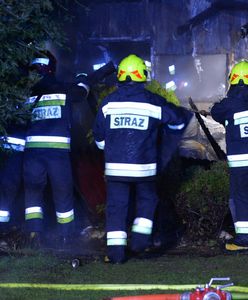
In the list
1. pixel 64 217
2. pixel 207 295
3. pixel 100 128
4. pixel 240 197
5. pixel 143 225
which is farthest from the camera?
pixel 64 217

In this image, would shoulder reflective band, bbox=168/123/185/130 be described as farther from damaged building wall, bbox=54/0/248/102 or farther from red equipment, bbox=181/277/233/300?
red equipment, bbox=181/277/233/300

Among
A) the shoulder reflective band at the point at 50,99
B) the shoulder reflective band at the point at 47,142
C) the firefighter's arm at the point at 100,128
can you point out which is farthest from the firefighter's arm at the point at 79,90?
the firefighter's arm at the point at 100,128

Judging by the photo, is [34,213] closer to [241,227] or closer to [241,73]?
[241,227]

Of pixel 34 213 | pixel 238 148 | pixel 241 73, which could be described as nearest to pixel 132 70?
pixel 241 73

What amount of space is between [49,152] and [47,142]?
12 centimetres

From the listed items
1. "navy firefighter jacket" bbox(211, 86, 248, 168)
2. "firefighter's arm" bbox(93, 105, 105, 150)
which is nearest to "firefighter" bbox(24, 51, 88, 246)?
"firefighter's arm" bbox(93, 105, 105, 150)

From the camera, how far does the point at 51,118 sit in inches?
391

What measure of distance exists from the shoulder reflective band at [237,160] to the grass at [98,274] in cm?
100

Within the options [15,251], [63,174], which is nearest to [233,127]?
[63,174]

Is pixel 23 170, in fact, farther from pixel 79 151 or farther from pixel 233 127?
pixel 233 127

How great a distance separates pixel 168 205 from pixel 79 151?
1.37 metres

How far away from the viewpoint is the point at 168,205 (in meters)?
10.1

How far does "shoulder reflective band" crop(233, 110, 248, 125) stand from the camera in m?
9.37

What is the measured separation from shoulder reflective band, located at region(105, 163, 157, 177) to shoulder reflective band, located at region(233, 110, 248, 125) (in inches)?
42.1
